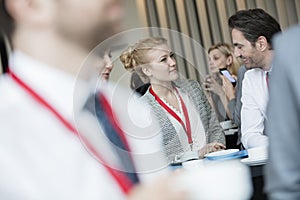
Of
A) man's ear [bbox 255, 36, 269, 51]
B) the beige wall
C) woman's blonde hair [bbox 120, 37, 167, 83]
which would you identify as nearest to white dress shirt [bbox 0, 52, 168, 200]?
woman's blonde hair [bbox 120, 37, 167, 83]

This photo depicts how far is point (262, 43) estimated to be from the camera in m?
2.42

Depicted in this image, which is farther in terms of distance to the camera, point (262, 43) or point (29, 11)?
point (262, 43)

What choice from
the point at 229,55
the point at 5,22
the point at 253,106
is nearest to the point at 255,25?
the point at 253,106

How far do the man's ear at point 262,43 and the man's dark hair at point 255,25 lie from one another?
0.01 metres

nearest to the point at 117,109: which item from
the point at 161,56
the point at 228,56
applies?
the point at 161,56

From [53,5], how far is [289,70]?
1.22 ft

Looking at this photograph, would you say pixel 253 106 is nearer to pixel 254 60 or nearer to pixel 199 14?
pixel 254 60

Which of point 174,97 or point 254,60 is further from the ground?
point 174,97

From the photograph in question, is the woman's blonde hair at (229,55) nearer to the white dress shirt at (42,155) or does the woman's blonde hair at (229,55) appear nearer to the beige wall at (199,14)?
the beige wall at (199,14)

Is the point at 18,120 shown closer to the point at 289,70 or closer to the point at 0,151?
the point at 0,151

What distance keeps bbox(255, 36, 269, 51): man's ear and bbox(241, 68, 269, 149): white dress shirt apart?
105 mm

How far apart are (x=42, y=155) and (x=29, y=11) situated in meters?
0.14

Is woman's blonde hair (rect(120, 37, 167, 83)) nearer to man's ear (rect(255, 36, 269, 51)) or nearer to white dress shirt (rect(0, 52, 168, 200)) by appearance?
white dress shirt (rect(0, 52, 168, 200))

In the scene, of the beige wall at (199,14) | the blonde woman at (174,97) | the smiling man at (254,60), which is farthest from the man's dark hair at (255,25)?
the beige wall at (199,14)
